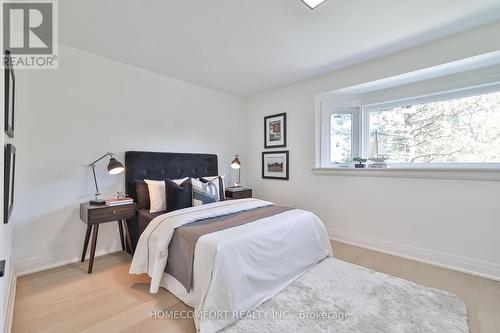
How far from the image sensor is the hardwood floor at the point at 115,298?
5.19 feet

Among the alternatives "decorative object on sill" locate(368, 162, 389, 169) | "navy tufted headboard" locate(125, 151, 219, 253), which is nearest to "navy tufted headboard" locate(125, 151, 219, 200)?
"navy tufted headboard" locate(125, 151, 219, 253)

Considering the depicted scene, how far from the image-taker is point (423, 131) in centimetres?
289

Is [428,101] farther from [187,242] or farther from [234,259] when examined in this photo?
[187,242]

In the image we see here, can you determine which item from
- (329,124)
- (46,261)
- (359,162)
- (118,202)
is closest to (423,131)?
(359,162)

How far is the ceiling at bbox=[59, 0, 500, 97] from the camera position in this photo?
1.90 meters

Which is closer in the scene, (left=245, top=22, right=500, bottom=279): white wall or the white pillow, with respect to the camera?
(left=245, top=22, right=500, bottom=279): white wall

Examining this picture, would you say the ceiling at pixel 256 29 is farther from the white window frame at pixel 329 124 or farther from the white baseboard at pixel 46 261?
the white baseboard at pixel 46 261

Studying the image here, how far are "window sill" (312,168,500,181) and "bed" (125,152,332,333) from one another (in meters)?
1.09

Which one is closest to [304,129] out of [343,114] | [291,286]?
[343,114]

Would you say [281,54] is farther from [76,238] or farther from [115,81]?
[76,238]

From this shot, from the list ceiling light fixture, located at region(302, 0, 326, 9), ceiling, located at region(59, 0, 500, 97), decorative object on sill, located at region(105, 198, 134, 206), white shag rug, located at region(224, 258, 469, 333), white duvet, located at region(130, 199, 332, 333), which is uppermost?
ceiling, located at region(59, 0, 500, 97)

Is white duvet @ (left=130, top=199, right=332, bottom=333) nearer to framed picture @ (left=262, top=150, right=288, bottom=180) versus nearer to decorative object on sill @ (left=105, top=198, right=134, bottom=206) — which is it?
decorative object on sill @ (left=105, top=198, right=134, bottom=206)

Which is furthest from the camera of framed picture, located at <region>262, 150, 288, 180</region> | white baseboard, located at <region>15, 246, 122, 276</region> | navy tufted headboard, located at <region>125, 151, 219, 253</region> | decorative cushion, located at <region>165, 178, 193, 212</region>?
framed picture, located at <region>262, 150, 288, 180</region>

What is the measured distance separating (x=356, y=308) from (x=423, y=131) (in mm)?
2394
